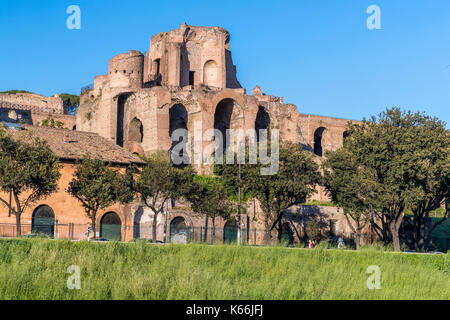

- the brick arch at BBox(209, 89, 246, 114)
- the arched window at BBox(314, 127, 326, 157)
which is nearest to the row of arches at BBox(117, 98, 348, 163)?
the brick arch at BBox(209, 89, 246, 114)

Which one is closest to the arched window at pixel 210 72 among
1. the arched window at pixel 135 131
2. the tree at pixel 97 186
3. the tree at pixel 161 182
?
the arched window at pixel 135 131

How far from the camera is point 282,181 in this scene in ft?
117

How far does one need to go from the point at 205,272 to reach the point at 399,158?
60.9 ft

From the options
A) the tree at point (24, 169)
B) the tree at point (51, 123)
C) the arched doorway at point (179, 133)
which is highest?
the tree at point (51, 123)

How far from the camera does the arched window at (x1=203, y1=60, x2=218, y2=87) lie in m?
62.9

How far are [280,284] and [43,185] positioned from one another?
674 inches

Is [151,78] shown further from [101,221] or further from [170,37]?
[101,221]

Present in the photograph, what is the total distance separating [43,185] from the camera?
104 ft

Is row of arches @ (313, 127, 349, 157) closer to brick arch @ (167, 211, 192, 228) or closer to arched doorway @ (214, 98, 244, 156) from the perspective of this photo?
arched doorway @ (214, 98, 244, 156)

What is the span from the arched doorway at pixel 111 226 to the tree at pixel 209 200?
15.9 ft

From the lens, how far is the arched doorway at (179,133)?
50.4m

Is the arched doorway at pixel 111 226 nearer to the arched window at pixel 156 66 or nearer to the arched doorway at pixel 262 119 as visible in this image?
the arched doorway at pixel 262 119

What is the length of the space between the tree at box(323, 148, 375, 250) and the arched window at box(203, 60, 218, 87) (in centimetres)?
2534

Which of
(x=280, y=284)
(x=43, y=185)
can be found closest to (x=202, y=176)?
(x=43, y=185)
